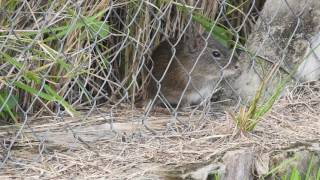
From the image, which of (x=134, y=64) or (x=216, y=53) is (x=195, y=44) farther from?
(x=134, y=64)

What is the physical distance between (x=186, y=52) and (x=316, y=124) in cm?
123

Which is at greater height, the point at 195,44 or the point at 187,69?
the point at 195,44

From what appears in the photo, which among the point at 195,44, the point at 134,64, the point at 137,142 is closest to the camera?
the point at 137,142

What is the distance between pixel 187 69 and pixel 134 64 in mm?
508

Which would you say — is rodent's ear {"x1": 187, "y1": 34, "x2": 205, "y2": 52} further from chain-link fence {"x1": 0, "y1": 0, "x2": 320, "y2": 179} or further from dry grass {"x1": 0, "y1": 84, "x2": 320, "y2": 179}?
dry grass {"x1": 0, "y1": 84, "x2": 320, "y2": 179}

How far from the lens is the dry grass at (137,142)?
160 inches

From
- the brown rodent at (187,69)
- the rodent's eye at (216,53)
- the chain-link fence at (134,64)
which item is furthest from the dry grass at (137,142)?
the rodent's eye at (216,53)

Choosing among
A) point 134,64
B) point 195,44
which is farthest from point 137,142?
point 195,44

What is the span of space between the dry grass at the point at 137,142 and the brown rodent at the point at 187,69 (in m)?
0.47

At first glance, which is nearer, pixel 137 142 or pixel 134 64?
pixel 137 142

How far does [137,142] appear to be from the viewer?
176 inches

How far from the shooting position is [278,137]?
15.2 feet

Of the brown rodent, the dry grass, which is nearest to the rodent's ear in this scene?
the brown rodent

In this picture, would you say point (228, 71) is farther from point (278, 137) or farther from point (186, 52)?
point (278, 137)
